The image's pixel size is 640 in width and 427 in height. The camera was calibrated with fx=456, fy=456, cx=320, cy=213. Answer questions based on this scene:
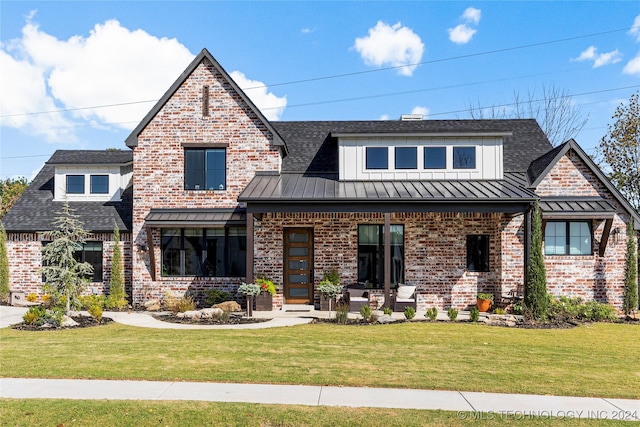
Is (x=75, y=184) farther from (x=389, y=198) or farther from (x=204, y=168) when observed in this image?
(x=389, y=198)

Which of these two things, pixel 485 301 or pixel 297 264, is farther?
pixel 297 264

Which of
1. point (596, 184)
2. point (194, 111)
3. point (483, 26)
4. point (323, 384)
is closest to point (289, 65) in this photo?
point (194, 111)

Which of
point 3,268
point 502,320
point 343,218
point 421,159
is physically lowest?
point 502,320

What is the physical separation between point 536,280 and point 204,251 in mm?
10796

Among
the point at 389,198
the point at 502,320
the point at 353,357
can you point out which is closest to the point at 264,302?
the point at 389,198

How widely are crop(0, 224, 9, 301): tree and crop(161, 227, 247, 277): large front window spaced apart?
5875 mm

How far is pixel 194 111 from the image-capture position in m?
16.1

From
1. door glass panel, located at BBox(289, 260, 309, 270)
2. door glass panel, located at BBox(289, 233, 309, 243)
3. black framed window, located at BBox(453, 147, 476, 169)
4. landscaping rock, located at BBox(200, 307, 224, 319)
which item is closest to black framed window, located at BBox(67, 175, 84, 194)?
landscaping rock, located at BBox(200, 307, 224, 319)

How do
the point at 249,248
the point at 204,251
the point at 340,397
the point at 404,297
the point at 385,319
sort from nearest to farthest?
the point at 340,397, the point at 385,319, the point at 249,248, the point at 404,297, the point at 204,251

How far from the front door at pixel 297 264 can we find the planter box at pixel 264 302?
5.24 ft

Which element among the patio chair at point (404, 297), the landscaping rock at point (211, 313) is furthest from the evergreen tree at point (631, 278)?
the landscaping rock at point (211, 313)

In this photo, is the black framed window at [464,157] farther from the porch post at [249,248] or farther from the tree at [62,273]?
the tree at [62,273]

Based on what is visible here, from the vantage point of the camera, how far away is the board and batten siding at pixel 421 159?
16156mm

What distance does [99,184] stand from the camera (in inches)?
719
